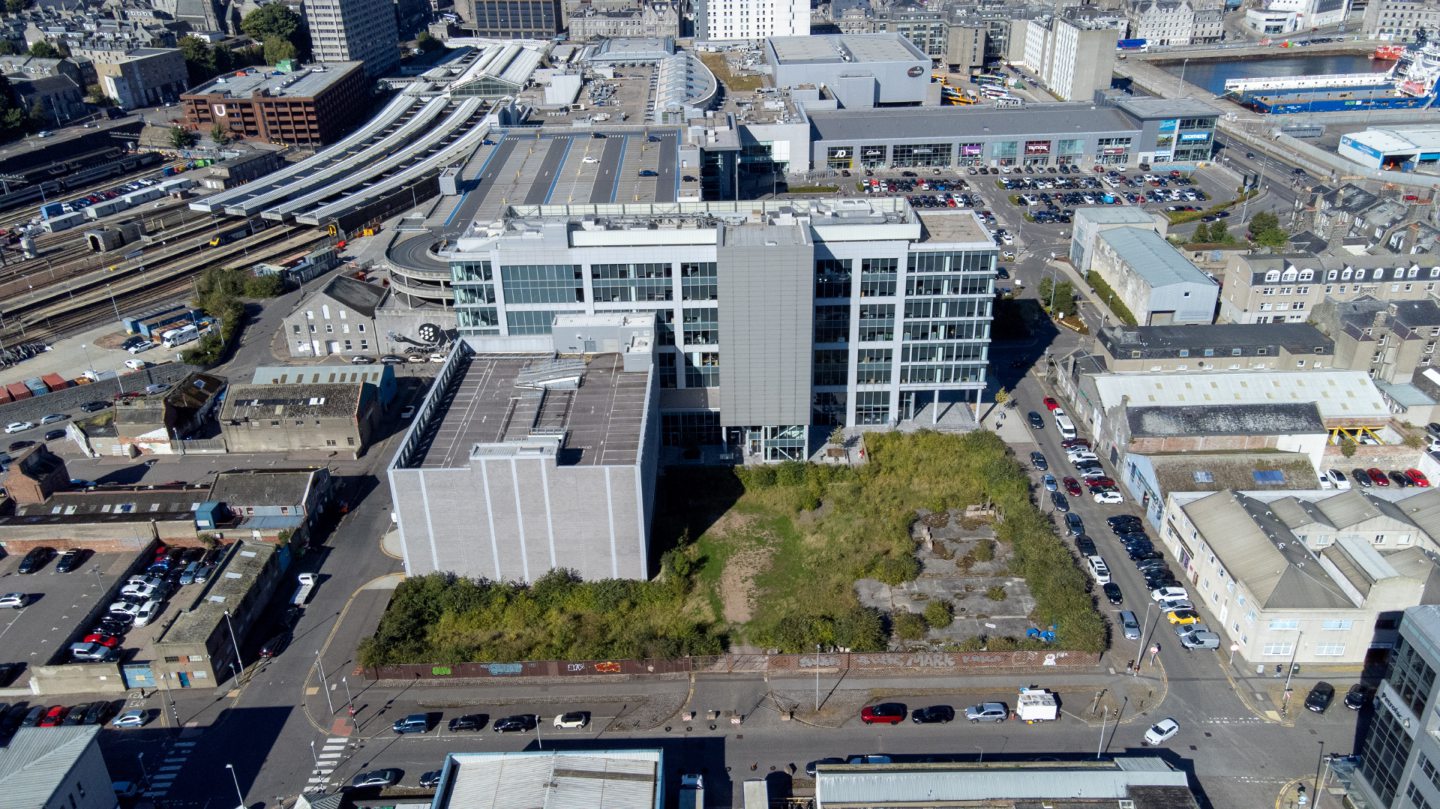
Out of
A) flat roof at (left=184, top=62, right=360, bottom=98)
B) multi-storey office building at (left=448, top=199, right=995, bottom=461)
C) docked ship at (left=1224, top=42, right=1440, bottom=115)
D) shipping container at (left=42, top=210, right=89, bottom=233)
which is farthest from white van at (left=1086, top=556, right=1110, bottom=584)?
docked ship at (left=1224, top=42, right=1440, bottom=115)

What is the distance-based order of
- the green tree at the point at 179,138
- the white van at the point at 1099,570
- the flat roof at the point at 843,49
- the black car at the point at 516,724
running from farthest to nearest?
the flat roof at the point at 843,49 < the green tree at the point at 179,138 < the white van at the point at 1099,570 < the black car at the point at 516,724

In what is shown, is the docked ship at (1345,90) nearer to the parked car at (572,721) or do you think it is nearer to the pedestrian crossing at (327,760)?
the parked car at (572,721)

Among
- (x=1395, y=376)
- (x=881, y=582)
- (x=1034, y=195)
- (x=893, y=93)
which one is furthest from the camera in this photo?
(x=893, y=93)

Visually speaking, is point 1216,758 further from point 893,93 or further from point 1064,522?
point 893,93

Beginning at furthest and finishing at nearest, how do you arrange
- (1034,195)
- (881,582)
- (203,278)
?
(1034,195) < (203,278) < (881,582)

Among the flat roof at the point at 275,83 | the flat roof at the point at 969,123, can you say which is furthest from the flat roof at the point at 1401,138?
the flat roof at the point at 275,83

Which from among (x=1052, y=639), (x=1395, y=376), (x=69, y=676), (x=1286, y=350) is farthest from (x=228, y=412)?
(x=1395, y=376)
